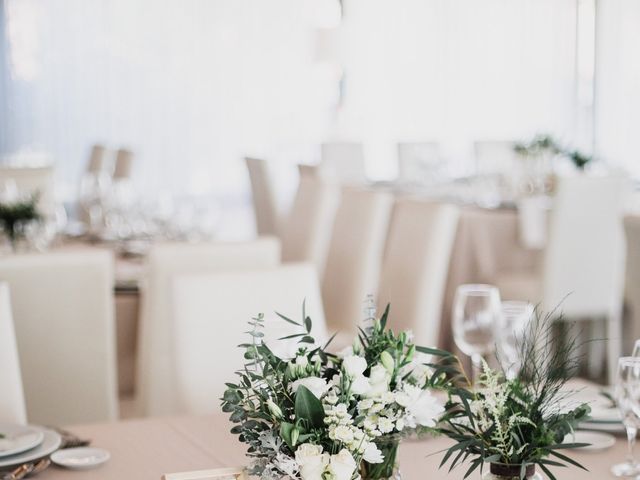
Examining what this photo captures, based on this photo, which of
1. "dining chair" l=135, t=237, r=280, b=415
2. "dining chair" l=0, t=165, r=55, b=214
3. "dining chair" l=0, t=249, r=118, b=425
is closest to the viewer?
"dining chair" l=0, t=249, r=118, b=425

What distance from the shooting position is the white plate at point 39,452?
174 centimetres

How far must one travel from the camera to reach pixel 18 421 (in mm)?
2160

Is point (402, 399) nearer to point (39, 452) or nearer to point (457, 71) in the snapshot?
point (39, 452)

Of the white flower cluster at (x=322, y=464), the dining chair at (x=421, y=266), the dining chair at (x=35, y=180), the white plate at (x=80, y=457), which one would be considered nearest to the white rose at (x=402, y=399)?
the white flower cluster at (x=322, y=464)

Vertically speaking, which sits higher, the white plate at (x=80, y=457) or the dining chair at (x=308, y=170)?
the dining chair at (x=308, y=170)

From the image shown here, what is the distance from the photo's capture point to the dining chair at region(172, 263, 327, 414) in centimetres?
237

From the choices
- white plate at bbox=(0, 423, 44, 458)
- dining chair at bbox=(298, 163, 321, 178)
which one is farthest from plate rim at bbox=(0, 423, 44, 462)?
dining chair at bbox=(298, 163, 321, 178)

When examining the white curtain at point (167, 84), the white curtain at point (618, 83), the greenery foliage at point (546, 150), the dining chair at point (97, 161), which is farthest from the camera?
the white curtain at point (618, 83)

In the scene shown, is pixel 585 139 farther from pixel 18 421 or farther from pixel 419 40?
pixel 18 421

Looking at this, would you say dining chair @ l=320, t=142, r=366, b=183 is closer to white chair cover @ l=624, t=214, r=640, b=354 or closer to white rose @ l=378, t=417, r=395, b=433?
white chair cover @ l=624, t=214, r=640, b=354

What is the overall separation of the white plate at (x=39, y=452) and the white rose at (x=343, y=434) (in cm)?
69

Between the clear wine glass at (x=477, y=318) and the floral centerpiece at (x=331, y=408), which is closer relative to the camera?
the floral centerpiece at (x=331, y=408)

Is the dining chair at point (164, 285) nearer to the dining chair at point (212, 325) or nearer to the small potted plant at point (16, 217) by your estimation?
the dining chair at point (212, 325)

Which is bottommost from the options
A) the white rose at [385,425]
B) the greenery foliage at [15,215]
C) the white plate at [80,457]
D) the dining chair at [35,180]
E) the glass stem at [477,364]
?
the white plate at [80,457]
